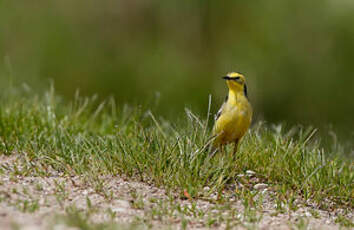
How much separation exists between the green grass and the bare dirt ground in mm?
94

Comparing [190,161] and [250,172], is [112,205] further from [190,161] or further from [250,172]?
[250,172]

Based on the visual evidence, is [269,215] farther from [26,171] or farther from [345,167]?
[26,171]

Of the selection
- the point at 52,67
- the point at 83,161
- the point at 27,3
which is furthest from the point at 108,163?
the point at 27,3

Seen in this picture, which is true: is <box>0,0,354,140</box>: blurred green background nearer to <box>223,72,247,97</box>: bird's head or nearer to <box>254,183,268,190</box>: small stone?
<box>223,72,247,97</box>: bird's head

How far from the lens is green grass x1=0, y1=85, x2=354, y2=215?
16.1ft

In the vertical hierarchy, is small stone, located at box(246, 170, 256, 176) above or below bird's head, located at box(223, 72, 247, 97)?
below

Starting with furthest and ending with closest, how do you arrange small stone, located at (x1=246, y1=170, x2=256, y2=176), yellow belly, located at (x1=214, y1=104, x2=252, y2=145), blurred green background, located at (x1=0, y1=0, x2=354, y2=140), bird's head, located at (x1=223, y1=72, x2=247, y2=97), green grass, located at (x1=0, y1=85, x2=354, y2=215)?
blurred green background, located at (x1=0, y1=0, x2=354, y2=140), bird's head, located at (x1=223, y1=72, x2=247, y2=97), yellow belly, located at (x1=214, y1=104, x2=252, y2=145), small stone, located at (x1=246, y1=170, x2=256, y2=176), green grass, located at (x1=0, y1=85, x2=354, y2=215)

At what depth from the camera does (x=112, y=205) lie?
173 inches

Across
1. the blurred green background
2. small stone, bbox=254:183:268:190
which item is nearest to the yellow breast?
small stone, bbox=254:183:268:190

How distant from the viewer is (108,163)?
5.02m

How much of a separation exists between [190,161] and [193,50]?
25.1 feet

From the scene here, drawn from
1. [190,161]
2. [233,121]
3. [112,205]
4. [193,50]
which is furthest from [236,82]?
[193,50]

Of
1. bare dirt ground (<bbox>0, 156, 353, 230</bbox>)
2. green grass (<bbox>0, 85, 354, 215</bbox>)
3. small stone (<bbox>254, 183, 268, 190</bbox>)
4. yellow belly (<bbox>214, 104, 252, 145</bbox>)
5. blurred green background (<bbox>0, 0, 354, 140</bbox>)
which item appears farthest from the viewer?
blurred green background (<bbox>0, 0, 354, 140</bbox>)

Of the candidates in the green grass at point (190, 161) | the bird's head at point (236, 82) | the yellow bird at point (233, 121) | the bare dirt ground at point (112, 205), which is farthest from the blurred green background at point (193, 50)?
the bare dirt ground at point (112, 205)
